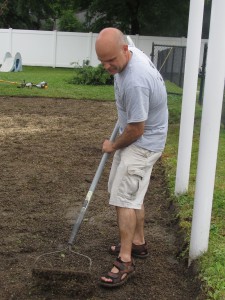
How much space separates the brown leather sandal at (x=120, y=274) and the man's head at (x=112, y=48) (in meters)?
1.43

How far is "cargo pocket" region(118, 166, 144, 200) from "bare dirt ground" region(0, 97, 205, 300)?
0.63 meters

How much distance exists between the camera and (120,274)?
3.44 metres

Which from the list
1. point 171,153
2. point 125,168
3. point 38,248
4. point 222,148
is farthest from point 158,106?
point 222,148

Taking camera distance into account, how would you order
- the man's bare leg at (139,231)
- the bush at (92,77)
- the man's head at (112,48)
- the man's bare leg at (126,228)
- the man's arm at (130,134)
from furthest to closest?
1. the bush at (92,77)
2. the man's bare leg at (139,231)
3. the man's bare leg at (126,228)
4. the man's arm at (130,134)
5. the man's head at (112,48)

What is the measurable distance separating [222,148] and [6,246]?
442 cm

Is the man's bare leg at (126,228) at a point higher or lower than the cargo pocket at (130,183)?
lower

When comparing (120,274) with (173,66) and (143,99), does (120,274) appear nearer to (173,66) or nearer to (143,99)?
(143,99)

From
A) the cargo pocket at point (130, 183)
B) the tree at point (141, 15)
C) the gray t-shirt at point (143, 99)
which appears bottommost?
the cargo pocket at point (130, 183)

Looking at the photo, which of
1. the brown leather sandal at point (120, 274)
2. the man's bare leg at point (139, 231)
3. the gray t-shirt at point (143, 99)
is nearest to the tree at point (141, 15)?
the man's bare leg at point (139, 231)

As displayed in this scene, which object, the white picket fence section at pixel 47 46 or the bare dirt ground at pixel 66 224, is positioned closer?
the bare dirt ground at pixel 66 224

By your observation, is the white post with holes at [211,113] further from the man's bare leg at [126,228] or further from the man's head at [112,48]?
the man's head at [112,48]

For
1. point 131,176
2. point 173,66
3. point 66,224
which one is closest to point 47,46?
point 173,66

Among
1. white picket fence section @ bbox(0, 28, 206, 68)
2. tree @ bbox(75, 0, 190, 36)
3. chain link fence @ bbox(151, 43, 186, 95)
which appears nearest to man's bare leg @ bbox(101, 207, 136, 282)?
chain link fence @ bbox(151, 43, 186, 95)

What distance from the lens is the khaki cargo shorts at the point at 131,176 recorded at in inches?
134
